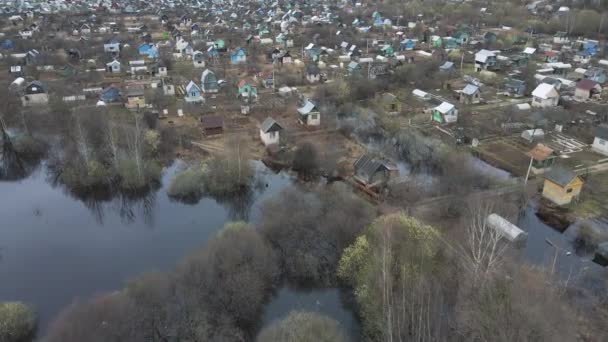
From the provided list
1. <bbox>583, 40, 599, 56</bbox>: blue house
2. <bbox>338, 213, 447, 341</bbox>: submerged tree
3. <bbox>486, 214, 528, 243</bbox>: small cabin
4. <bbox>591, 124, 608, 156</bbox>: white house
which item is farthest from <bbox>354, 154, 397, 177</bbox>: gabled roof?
<bbox>583, 40, 599, 56</bbox>: blue house

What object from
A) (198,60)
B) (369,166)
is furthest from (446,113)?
(198,60)

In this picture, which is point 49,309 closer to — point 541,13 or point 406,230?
point 406,230

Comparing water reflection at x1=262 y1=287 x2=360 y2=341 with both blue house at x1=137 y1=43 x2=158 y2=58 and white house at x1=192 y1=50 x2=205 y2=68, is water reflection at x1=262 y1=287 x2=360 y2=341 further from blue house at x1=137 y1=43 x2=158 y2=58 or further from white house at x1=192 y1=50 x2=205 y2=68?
blue house at x1=137 y1=43 x2=158 y2=58

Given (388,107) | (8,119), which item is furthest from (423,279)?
(8,119)

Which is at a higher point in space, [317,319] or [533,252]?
[317,319]

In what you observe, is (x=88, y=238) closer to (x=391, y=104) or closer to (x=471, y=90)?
(x=391, y=104)

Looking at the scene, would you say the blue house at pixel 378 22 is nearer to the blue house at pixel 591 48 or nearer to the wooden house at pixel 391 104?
the blue house at pixel 591 48
